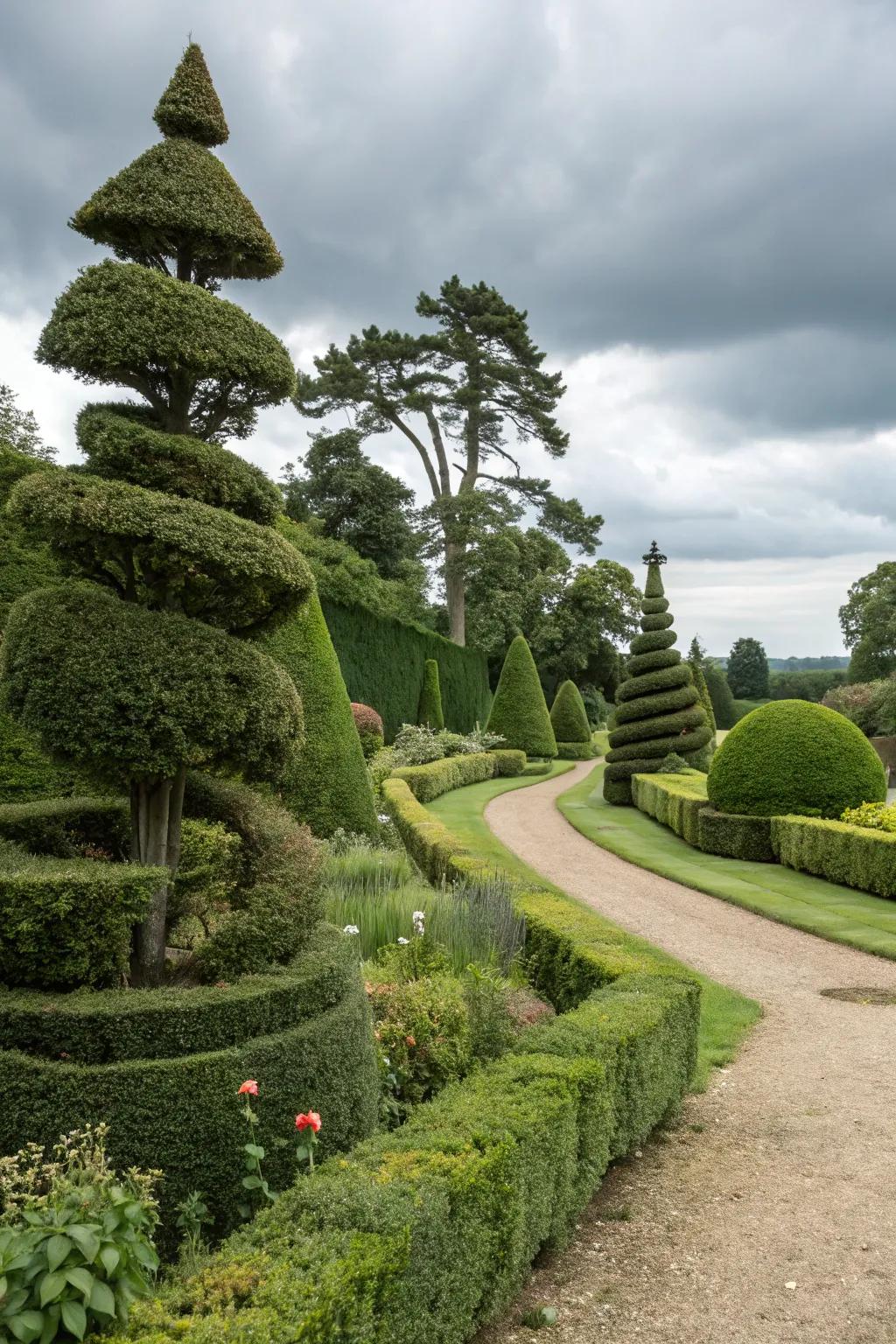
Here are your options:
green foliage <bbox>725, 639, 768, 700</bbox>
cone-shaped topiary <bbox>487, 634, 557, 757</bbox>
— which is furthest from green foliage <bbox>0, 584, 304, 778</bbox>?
green foliage <bbox>725, 639, 768, 700</bbox>

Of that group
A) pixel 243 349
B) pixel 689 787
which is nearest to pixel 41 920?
pixel 243 349

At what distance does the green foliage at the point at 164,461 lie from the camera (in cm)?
516

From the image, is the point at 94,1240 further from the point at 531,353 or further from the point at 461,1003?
the point at 531,353

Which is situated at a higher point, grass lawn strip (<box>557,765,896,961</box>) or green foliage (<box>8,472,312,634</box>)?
green foliage (<box>8,472,312,634</box>)

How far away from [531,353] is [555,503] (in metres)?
5.75

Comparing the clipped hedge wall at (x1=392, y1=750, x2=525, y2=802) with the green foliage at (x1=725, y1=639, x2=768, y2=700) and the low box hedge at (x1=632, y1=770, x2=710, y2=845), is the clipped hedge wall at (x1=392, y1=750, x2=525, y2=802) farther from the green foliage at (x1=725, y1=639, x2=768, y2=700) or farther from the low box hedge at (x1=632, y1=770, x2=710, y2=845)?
the green foliage at (x1=725, y1=639, x2=768, y2=700)

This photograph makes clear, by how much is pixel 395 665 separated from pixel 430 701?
Result: 113 inches

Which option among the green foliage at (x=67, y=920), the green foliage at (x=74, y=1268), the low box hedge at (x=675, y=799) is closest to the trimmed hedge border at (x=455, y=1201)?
the green foliage at (x=74, y=1268)

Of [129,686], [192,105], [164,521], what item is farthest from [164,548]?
[192,105]

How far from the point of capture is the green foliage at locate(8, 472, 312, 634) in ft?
15.4

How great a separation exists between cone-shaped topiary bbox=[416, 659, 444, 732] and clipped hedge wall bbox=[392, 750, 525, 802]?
1.75 m

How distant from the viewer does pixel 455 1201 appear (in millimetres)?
3133

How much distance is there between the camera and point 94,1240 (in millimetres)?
2377

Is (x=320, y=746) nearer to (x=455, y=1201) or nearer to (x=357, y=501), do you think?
(x=455, y=1201)
